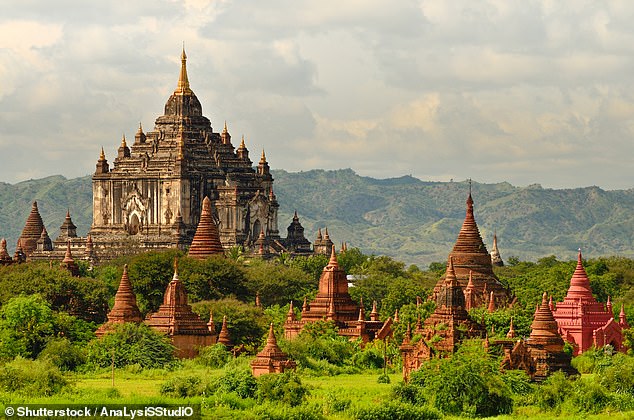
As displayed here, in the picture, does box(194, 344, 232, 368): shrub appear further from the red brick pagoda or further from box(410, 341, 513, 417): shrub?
the red brick pagoda

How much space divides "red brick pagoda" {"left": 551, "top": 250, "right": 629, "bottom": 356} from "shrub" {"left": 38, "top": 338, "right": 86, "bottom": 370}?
20.3 metres

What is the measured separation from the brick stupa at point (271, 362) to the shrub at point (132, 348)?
20.2ft

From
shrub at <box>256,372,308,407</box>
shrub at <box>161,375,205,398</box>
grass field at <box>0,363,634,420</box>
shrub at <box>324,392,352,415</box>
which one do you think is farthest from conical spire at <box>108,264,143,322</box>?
shrub at <box>324,392,352,415</box>

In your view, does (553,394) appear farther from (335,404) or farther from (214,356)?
(214,356)

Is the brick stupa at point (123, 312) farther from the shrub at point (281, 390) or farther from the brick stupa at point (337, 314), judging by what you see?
the shrub at point (281, 390)

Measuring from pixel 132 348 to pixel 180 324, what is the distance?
11.3 feet

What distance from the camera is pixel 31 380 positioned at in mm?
61719

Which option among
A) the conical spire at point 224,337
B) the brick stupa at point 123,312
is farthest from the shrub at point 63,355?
the conical spire at point 224,337

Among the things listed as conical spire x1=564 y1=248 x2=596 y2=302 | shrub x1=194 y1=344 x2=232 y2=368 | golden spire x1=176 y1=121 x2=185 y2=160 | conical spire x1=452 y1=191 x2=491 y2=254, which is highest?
golden spire x1=176 y1=121 x2=185 y2=160

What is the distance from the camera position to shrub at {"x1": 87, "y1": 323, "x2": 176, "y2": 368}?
236ft

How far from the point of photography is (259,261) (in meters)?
113

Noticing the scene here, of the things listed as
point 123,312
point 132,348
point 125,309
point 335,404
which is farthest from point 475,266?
point 335,404

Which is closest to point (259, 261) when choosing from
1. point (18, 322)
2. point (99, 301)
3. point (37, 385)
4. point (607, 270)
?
point (607, 270)

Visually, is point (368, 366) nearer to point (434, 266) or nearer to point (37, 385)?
point (37, 385)
